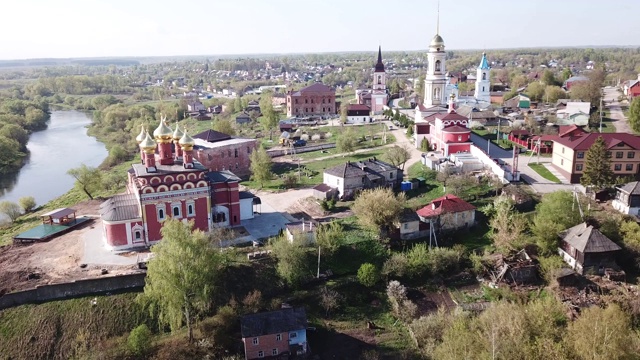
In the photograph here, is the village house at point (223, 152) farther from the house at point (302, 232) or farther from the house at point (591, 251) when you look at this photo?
the house at point (591, 251)

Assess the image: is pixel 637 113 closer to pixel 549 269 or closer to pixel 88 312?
pixel 549 269

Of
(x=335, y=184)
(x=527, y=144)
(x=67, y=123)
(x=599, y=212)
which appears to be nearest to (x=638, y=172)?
(x=599, y=212)

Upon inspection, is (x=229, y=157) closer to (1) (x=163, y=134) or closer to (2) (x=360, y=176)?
(2) (x=360, y=176)

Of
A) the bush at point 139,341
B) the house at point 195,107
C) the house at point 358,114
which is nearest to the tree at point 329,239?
the bush at point 139,341

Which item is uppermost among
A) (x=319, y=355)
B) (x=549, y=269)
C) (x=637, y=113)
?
(x=637, y=113)

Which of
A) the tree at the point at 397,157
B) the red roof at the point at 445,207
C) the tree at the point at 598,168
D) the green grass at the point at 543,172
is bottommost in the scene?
the red roof at the point at 445,207

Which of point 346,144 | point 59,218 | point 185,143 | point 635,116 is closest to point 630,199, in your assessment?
point 635,116
